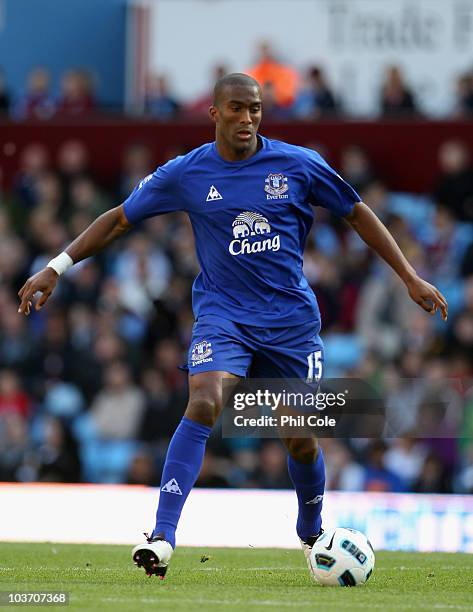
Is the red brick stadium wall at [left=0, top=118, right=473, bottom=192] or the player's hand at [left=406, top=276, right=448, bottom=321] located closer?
the player's hand at [left=406, top=276, right=448, bottom=321]

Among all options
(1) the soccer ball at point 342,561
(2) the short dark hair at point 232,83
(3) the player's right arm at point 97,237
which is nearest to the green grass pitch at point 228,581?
(1) the soccer ball at point 342,561

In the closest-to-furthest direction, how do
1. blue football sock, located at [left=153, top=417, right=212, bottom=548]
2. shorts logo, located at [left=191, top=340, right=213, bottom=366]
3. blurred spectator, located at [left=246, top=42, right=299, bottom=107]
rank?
1. blue football sock, located at [left=153, top=417, right=212, bottom=548]
2. shorts logo, located at [left=191, top=340, right=213, bottom=366]
3. blurred spectator, located at [left=246, top=42, right=299, bottom=107]

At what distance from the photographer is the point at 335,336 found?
15945 millimetres

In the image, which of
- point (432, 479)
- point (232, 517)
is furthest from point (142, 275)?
point (232, 517)

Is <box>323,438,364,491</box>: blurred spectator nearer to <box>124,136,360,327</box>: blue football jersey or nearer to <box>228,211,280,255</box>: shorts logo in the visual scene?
<box>124,136,360,327</box>: blue football jersey

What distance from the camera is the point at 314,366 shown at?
26.4 feet

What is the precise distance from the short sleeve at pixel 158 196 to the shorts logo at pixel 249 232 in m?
0.36

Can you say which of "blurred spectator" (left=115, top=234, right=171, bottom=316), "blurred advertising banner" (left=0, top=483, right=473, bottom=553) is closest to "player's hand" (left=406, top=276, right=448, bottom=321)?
"blurred advertising banner" (left=0, top=483, right=473, bottom=553)

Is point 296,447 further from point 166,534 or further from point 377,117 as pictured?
point 377,117

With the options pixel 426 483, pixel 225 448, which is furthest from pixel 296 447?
pixel 225 448

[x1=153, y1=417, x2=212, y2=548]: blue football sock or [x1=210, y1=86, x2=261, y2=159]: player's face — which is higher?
[x1=210, y1=86, x2=261, y2=159]: player's face

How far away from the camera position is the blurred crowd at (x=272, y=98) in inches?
712

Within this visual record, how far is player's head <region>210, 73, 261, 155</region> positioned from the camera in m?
7.74

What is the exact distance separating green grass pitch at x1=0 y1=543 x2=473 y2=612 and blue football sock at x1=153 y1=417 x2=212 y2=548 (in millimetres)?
362
